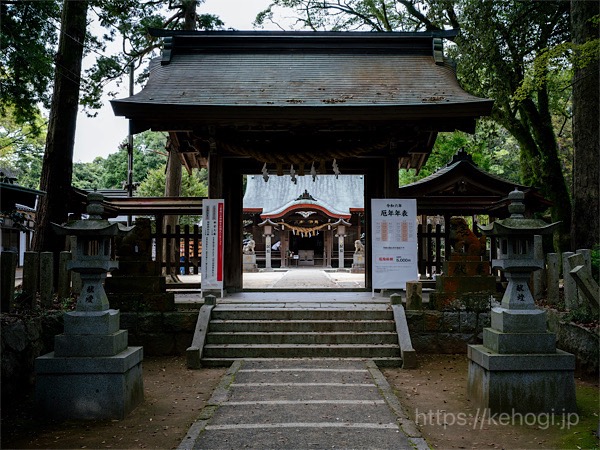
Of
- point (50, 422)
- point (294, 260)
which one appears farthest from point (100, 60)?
point (294, 260)

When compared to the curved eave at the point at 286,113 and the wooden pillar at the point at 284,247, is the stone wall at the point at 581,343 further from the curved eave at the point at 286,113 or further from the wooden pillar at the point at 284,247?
the wooden pillar at the point at 284,247

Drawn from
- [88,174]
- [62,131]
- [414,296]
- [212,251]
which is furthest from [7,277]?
[88,174]

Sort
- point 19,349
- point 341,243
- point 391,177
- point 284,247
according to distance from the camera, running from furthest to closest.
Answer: point 284,247
point 341,243
point 391,177
point 19,349

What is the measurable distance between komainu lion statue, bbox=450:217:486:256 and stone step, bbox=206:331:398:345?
74.5 inches

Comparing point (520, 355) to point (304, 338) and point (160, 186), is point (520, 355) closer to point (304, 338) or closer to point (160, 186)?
point (304, 338)

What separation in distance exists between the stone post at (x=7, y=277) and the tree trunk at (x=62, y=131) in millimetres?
3243

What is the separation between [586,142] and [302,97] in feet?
19.8

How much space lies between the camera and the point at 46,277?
744 centimetres

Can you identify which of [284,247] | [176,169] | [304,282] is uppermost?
[176,169]

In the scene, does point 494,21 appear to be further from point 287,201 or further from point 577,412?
point 287,201

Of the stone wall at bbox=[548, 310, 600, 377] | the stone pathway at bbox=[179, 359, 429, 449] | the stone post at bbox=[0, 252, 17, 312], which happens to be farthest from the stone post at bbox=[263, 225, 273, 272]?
the stone post at bbox=[0, 252, 17, 312]

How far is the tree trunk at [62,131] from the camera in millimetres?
9664

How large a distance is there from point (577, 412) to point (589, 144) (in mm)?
6624

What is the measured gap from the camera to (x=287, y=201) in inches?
1061
